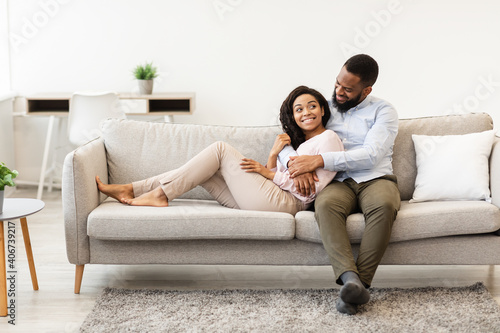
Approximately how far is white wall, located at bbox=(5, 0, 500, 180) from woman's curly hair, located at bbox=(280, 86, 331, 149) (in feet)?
6.81

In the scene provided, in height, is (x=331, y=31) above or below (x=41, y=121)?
above

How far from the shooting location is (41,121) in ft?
16.7

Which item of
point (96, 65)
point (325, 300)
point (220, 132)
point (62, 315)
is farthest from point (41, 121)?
point (325, 300)

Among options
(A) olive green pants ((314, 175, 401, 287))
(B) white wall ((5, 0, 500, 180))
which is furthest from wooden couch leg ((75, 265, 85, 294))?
(B) white wall ((5, 0, 500, 180))

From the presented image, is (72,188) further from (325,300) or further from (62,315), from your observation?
(325,300)

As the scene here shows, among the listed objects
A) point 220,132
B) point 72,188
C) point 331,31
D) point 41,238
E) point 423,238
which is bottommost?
point 41,238

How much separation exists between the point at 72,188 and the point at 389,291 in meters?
1.48

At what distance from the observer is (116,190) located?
2.90 metres

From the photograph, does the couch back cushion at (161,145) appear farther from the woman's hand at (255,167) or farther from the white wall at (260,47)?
the white wall at (260,47)

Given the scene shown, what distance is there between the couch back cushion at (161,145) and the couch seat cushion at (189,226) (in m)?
0.49

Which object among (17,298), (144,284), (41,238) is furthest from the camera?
(41,238)

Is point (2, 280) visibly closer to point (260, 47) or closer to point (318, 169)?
point (318, 169)

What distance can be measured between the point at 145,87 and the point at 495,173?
2784 millimetres

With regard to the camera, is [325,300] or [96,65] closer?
[325,300]
